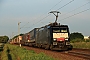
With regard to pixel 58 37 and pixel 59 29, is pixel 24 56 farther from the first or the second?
pixel 59 29

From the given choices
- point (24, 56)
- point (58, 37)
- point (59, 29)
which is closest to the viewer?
point (24, 56)

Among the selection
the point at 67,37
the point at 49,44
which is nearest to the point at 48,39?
the point at 49,44

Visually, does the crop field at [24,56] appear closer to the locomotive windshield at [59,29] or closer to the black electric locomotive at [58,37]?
the black electric locomotive at [58,37]

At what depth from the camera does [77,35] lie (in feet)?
327

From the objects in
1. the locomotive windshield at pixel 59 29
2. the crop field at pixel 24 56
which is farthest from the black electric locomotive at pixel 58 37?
the crop field at pixel 24 56

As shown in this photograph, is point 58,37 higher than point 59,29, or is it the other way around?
point 59,29

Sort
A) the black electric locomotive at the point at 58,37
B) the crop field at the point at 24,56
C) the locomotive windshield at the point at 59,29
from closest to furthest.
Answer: the crop field at the point at 24,56 < the black electric locomotive at the point at 58,37 < the locomotive windshield at the point at 59,29

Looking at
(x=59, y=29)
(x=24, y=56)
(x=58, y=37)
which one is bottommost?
(x=24, y=56)

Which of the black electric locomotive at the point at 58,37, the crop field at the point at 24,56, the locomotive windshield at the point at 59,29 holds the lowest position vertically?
the crop field at the point at 24,56

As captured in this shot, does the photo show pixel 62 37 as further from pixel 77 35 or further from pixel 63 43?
pixel 77 35

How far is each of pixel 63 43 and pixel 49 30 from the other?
275 cm

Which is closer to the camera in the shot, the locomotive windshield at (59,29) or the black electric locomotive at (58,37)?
the black electric locomotive at (58,37)

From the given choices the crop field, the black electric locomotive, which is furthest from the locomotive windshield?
the crop field

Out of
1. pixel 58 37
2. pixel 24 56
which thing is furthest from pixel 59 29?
pixel 24 56
